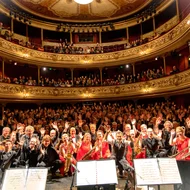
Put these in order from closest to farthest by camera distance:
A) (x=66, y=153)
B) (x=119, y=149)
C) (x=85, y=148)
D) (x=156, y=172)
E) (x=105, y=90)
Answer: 1. (x=156, y=172)
2. (x=119, y=149)
3. (x=85, y=148)
4. (x=66, y=153)
5. (x=105, y=90)

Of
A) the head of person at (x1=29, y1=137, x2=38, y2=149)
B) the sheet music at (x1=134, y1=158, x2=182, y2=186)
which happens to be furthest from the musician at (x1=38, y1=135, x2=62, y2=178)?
the sheet music at (x1=134, y1=158, x2=182, y2=186)

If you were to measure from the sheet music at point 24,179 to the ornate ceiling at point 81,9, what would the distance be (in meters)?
15.1

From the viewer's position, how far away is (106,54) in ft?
56.1

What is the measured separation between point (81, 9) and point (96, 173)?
16.2m

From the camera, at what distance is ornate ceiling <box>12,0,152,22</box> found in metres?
16.0

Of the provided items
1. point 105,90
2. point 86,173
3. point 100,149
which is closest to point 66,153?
point 100,149

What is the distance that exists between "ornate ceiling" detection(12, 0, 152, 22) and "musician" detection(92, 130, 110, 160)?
12980mm

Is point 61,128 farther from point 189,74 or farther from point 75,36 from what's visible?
point 75,36

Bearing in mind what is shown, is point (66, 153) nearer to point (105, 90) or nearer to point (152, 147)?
point (152, 147)

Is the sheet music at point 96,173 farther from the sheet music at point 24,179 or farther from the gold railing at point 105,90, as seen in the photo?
the gold railing at point 105,90

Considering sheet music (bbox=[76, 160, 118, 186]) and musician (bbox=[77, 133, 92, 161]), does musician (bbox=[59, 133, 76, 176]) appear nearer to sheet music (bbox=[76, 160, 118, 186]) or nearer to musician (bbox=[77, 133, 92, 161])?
musician (bbox=[77, 133, 92, 161])

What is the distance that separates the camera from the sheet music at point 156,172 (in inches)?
122

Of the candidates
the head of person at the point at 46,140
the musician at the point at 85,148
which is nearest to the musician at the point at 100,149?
the musician at the point at 85,148

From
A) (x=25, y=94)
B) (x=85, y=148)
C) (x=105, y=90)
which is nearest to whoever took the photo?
(x=85, y=148)
